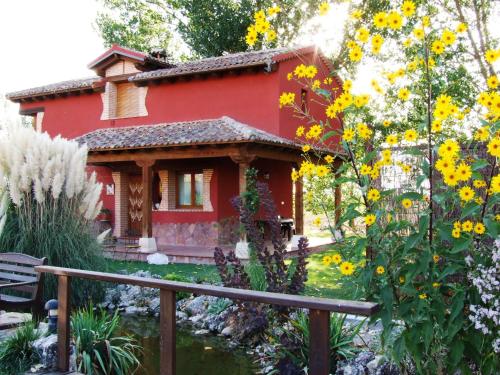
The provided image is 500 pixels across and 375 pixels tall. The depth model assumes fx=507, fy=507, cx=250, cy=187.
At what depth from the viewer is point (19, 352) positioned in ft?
13.3

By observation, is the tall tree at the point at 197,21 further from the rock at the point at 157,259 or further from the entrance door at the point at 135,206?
the rock at the point at 157,259

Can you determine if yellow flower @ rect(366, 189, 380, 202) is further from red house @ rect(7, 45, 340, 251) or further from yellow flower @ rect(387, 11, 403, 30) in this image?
red house @ rect(7, 45, 340, 251)

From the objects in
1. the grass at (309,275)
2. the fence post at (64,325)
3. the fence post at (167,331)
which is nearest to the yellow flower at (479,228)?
the fence post at (167,331)

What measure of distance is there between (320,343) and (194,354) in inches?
140

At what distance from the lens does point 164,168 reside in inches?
576

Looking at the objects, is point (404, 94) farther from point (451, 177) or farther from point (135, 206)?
point (135, 206)

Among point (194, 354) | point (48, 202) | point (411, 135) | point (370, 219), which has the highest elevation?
point (411, 135)

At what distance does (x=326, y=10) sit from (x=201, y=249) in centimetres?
1063

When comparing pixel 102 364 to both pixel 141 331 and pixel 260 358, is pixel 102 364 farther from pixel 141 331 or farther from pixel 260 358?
pixel 141 331

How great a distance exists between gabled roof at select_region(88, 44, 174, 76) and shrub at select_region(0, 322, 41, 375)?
456 inches

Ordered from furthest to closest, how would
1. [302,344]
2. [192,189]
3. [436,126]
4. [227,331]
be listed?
[192,189] < [227,331] < [302,344] < [436,126]

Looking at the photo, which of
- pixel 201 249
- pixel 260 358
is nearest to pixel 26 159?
pixel 260 358

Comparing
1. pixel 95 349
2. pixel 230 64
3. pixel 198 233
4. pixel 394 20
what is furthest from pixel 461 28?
pixel 198 233

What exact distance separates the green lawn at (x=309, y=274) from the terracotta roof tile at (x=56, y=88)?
6958 millimetres
